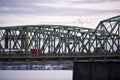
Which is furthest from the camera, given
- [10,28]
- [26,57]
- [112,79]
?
[10,28]

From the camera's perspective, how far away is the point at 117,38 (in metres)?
120

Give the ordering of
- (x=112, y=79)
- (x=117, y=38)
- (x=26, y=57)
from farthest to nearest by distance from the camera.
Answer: (x=117, y=38)
(x=26, y=57)
(x=112, y=79)

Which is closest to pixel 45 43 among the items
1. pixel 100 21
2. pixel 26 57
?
pixel 100 21

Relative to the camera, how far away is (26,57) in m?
93.0

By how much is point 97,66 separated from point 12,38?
36.9 metres

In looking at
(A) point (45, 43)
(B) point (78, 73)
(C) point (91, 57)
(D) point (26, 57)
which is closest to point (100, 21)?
(A) point (45, 43)

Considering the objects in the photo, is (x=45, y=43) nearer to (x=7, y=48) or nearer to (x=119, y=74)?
(x=7, y=48)

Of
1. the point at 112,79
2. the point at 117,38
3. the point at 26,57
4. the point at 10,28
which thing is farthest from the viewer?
the point at 117,38

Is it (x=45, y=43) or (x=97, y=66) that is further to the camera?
(x=45, y=43)

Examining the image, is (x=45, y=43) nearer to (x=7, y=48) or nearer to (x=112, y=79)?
(x=7, y=48)

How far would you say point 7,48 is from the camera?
383ft

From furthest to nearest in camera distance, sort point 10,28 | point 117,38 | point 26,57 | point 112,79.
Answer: point 117,38 < point 10,28 < point 26,57 < point 112,79

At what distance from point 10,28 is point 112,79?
39866 mm

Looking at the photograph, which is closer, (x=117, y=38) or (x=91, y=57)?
(x=91, y=57)
